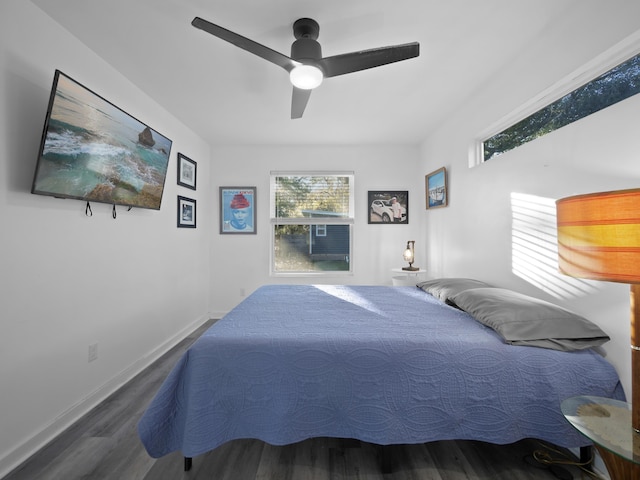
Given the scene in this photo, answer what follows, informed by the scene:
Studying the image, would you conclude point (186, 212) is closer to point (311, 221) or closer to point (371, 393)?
point (311, 221)

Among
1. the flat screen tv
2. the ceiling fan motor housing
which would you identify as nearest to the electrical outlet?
the flat screen tv

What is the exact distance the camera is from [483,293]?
70.8 inches

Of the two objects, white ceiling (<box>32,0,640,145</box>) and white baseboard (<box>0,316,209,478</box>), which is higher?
white ceiling (<box>32,0,640,145</box>)

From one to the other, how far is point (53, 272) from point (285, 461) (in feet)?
5.91

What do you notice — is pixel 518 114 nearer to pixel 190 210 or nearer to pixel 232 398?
pixel 232 398

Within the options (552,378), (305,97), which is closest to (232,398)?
(552,378)

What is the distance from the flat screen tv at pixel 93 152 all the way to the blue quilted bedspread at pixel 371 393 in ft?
4.47

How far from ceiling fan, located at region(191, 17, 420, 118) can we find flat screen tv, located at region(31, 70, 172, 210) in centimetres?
103

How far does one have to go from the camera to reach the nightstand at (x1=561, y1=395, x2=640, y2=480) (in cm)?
92

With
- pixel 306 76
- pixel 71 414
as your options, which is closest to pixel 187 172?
pixel 306 76

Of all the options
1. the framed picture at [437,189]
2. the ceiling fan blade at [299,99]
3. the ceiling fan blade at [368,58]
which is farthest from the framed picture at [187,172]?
the framed picture at [437,189]

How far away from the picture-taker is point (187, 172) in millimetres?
3385

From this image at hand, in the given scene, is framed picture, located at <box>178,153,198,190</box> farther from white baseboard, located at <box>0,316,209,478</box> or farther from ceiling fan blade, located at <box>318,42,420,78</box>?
ceiling fan blade, located at <box>318,42,420,78</box>

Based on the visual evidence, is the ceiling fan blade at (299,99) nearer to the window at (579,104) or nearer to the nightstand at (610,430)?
the window at (579,104)
